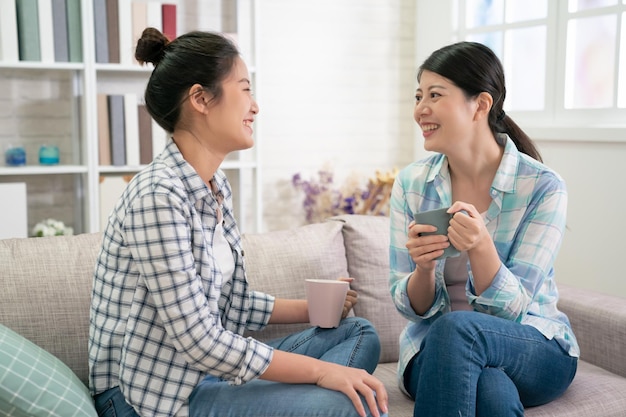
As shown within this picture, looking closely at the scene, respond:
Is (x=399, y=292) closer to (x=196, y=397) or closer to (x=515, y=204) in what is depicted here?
(x=515, y=204)

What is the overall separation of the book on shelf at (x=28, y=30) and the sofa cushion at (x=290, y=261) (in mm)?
1705

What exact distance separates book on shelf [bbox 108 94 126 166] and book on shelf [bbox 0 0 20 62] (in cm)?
45

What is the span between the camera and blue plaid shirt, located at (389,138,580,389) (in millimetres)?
1870

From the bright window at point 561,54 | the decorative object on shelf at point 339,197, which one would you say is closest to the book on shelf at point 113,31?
the decorative object on shelf at point 339,197

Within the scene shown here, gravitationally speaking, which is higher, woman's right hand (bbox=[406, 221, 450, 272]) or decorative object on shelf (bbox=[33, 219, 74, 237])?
woman's right hand (bbox=[406, 221, 450, 272])

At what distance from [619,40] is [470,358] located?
2.16 metres

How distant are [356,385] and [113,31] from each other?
250 cm

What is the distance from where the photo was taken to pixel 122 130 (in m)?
3.58

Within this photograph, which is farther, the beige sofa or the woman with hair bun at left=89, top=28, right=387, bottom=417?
the beige sofa

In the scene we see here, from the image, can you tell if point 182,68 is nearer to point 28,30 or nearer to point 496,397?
point 496,397

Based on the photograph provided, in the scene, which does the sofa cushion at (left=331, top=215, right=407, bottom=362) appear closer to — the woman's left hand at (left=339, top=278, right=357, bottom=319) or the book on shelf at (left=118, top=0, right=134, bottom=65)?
the woman's left hand at (left=339, top=278, right=357, bottom=319)

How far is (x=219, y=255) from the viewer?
1.76 meters

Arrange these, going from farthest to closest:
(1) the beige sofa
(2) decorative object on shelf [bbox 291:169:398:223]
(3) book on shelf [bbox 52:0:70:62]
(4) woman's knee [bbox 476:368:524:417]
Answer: (2) decorative object on shelf [bbox 291:169:398:223], (3) book on shelf [bbox 52:0:70:62], (1) the beige sofa, (4) woman's knee [bbox 476:368:524:417]

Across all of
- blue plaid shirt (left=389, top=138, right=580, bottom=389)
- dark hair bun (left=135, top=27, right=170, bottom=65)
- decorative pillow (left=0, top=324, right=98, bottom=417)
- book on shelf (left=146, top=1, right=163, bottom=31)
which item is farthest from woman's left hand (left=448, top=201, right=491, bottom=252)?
book on shelf (left=146, top=1, right=163, bottom=31)
